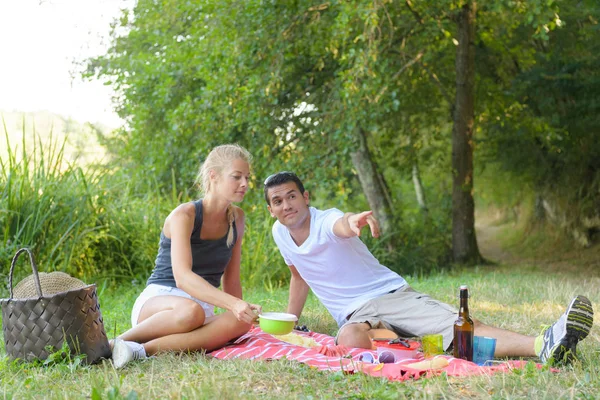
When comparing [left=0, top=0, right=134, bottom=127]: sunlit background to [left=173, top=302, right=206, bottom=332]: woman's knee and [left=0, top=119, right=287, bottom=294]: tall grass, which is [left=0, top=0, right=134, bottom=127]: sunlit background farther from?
[left=173, top=302, right=206, bottom=332]: woman's knee

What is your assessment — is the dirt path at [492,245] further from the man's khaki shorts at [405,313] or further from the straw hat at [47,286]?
the straw hat at [47,286]

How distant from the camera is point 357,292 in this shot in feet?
14.8

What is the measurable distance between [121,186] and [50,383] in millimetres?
6401

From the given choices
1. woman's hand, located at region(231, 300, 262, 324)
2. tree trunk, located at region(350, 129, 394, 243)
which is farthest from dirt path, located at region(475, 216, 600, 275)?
woman's hand, located at region(231, 300, 262, 324)

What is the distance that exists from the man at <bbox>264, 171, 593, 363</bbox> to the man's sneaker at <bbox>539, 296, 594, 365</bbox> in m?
0.50

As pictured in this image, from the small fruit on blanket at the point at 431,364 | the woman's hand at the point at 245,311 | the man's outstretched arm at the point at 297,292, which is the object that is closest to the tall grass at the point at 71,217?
the man's outstretched arm at the point at 297,292

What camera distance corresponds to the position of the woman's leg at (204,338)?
4023 mm

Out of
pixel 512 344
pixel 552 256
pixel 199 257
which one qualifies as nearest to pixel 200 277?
pixel 199 257

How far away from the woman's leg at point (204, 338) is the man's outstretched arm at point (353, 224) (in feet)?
2.75

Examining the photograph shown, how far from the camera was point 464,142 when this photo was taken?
1234 cm

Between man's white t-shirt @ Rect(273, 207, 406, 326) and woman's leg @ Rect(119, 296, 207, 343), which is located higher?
man's white t-shirt @ Rect(273, 207, 406, 326)

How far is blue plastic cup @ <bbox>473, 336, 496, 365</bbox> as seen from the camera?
379cm

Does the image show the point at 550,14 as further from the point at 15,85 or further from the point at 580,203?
the point at 15,85

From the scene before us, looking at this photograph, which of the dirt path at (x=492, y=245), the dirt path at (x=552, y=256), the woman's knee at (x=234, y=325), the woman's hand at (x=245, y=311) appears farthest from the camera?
the dirt path at (x=492, y=245)
